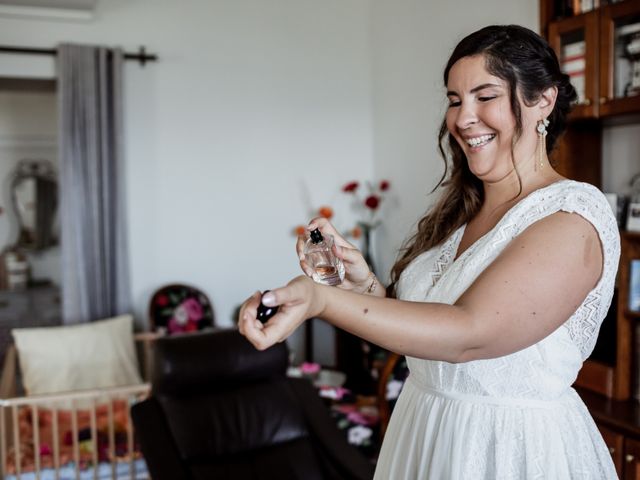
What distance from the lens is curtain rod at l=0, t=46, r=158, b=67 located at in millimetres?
3707

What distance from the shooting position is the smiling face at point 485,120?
1056mm

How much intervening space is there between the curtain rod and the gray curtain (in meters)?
0.10

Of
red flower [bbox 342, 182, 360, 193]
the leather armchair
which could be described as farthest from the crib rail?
red flower [bbox 342, 182, 360, 193]

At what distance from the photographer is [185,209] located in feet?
13.7

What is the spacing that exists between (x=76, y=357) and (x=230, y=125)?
5.80 ft

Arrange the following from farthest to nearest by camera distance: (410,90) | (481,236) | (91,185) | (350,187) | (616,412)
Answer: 1. (350,187)
2. (410,90)
3. (91,185)
4. (616,412)
5. (481,236)

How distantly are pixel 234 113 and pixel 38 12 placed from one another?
50.2 inches

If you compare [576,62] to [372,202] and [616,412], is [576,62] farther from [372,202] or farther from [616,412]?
[372,202]

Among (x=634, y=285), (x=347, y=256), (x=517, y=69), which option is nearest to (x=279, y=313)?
(x=347, y=256)

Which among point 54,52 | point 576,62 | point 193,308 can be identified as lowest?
point 193,308

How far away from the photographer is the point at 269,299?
0.76 m

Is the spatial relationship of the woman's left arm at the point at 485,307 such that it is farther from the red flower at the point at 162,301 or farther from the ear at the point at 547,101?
the red flower at the point at 162,301

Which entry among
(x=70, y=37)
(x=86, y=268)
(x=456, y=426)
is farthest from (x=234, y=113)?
(x=456, y=426)

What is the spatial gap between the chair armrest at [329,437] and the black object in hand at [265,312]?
62.7 inches
